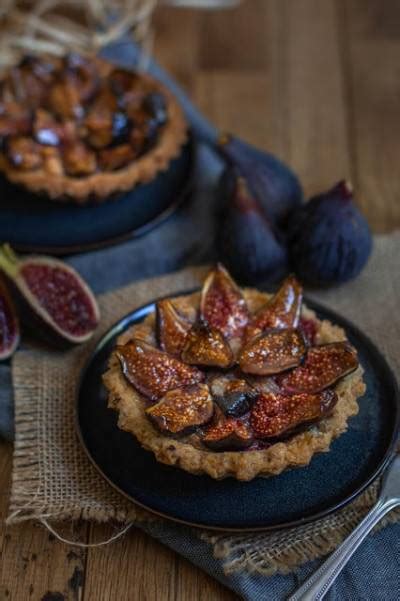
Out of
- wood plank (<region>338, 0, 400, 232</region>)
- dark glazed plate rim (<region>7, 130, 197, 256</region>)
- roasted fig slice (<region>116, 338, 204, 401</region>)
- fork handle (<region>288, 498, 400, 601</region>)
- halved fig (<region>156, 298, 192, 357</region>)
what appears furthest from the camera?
wood plank (<region>338, 0, 400, 232</region>)

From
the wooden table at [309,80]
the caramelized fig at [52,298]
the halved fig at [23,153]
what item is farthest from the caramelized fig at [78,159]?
the wooden table at [309,80]

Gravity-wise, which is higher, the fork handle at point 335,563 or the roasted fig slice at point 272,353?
the roasted fig slice at point 272,353

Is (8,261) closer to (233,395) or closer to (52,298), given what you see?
(52,298)

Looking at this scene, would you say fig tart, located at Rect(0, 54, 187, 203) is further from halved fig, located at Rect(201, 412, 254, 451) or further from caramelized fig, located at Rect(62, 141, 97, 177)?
halved fig, located at Rect(201, 412, 254, 451)

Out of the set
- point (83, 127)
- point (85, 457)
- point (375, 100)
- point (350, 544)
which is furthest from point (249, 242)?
point (375, 100)

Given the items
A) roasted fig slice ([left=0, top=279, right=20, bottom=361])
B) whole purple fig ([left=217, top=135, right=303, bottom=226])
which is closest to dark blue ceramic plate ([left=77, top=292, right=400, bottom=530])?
roasted fig slice ([left=0, top=279, right=20, bottom=361])

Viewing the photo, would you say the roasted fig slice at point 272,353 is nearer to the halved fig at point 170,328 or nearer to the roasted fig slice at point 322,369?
the roasted fig slice at point 322,369
